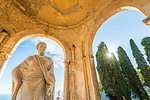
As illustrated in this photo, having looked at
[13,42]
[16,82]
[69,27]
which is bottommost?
[16,82]

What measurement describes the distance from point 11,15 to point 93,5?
396 cm

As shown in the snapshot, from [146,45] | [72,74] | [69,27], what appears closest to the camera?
[72,74]

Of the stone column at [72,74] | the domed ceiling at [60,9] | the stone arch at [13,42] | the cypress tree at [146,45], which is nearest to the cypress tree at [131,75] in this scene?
the cypress tree at [146,45]

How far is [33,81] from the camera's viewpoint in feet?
5.13

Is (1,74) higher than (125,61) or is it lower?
lower

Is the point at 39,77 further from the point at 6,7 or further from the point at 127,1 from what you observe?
the point at 6,7

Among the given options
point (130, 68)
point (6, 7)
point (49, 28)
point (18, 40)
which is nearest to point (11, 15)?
point (6, 7)

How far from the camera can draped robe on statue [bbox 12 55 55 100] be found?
144 cm

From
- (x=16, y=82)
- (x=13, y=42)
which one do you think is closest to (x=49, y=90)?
(x=16, y=82)

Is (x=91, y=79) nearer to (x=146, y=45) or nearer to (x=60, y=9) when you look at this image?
(x=60, y=9)

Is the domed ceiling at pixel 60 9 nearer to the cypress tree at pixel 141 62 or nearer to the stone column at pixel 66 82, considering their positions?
the stone column at pixel 66 82

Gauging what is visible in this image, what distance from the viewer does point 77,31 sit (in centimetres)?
466

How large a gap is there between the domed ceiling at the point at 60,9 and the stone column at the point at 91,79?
249 centimetres

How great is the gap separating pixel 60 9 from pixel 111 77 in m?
11.4
